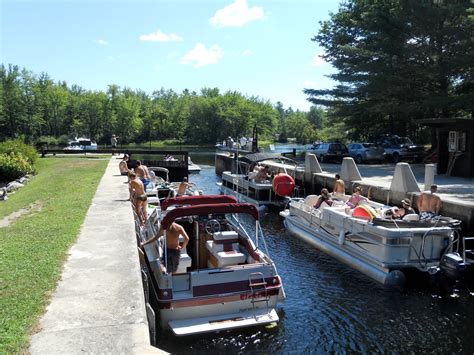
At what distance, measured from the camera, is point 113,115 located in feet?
331

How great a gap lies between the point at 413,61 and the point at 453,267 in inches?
989

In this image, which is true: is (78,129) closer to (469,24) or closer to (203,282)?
(469,24)

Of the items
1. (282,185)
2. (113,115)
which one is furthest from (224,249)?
(113,115)

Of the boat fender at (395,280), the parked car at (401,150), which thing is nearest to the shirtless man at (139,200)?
the boat fender at (395,280)

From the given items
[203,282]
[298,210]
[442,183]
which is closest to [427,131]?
[442,183]

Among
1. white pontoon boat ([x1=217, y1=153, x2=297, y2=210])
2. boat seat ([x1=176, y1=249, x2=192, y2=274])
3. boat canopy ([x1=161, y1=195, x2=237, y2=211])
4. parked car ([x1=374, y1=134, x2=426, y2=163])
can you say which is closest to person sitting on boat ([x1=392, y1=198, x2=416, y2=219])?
boat canopy ([x1=161, y1=195, x2=237, y2=211])

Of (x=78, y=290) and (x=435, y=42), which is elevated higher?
(x=435, y=42)

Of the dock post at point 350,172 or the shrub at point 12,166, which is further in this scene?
the shrub at point 12,166

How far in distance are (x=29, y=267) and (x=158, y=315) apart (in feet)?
8.15

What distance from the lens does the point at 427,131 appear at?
Answer: 45031 millimetres

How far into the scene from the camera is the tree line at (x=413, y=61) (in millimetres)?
29969

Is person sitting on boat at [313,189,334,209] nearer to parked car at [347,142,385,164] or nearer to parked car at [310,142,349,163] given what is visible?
parked car at [347,142,385,164]

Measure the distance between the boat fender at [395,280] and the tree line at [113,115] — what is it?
72095 millimetres

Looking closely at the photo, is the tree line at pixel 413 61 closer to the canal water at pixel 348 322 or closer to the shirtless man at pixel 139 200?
the canal water at pixel 348 322
